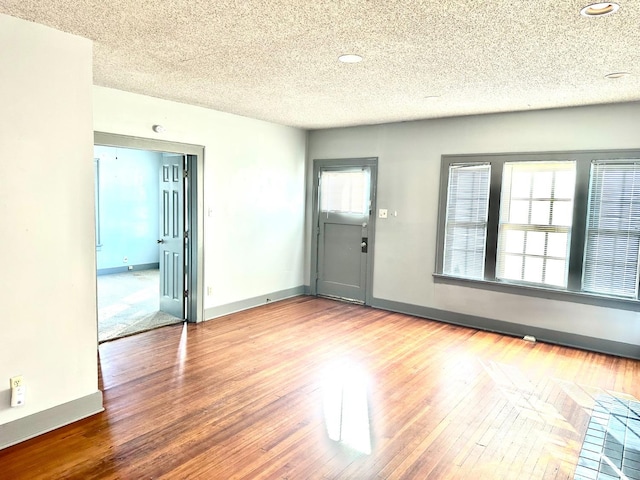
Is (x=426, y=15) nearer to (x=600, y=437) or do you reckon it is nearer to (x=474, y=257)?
(x=600, y=437)

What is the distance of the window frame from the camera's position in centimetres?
437

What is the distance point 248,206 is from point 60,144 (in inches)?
122

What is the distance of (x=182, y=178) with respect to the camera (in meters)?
5.08

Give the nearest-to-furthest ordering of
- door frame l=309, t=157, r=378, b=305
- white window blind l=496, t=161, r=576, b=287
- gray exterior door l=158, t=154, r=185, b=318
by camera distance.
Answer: white window blind l=496, t=161, r=576, b=287 < gray exterior door l=158, t=154, r=185, b=318 < door frame l=309, t=157, r=378, b=305

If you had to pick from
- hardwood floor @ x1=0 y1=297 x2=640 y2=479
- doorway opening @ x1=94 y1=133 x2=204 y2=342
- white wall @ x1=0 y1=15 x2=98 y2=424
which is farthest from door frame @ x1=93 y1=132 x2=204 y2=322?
white wall @ x1=0 y1=15 x2=98 y2=424

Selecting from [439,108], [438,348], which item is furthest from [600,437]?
[439,108]

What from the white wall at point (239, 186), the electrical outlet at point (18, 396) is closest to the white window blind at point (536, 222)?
the white wall at point (239, 186)

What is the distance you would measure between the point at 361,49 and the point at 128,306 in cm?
469

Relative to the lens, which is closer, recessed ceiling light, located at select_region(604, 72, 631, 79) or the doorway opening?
recessed ceiling light, located at select_region(604, 72, 631, 79)

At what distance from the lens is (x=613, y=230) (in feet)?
14.2

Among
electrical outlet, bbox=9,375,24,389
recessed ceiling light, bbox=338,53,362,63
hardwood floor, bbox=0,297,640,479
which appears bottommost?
hardwood floor, bbox=0,297,640,479

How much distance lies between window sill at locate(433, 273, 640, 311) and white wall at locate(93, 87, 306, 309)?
229cm

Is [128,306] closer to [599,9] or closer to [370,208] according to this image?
[370,208]

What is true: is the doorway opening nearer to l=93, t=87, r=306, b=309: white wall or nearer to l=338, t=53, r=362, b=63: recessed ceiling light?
l=93, t=87, r=306, b=309: white wall
